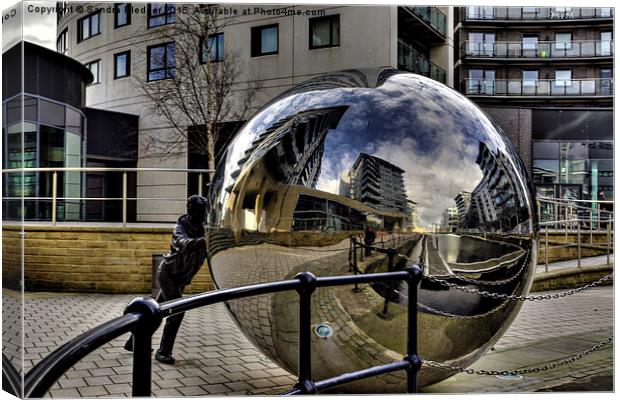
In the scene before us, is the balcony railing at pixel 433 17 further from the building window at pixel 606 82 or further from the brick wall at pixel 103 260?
the brick wall at pixel 103 260

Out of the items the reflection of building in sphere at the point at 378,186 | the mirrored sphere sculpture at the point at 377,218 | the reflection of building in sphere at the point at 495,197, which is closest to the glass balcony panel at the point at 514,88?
the mirrored sphere sculpture at the point at 377,218

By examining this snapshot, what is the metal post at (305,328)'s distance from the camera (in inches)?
103

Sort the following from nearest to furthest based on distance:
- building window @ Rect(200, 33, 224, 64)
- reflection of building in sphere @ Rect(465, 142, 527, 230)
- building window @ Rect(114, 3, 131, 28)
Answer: reflection of building in sphere @ Rect(465, 142, 527, 230) → building window @ Rect(114, 3, 131, 28) → building window @ Rect(200, 33, 224, 64)

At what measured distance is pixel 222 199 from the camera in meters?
3.71

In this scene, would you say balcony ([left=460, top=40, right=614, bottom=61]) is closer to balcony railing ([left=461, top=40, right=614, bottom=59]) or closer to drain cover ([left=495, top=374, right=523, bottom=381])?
balcony railing ([left=461, top=40, right=614, bottom=59])

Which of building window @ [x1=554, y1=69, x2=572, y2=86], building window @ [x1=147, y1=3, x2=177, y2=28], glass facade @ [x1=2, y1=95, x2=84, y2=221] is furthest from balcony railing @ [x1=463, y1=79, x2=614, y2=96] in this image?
glass facade @ [x1=2, y1=95, x2=84, y2=221]

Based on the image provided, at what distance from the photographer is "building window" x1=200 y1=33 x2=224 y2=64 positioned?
619 cm

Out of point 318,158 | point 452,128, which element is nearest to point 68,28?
point 318,158

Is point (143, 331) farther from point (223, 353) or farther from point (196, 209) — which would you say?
point (223, 353)

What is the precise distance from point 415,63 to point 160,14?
7.85 feet

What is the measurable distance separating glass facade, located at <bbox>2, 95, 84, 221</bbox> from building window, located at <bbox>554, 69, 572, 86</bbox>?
506cm

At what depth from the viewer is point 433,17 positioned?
5363mm

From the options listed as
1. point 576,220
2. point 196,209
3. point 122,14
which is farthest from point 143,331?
point 576,220

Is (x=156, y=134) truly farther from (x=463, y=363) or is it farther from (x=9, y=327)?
(x=463, y=363)
